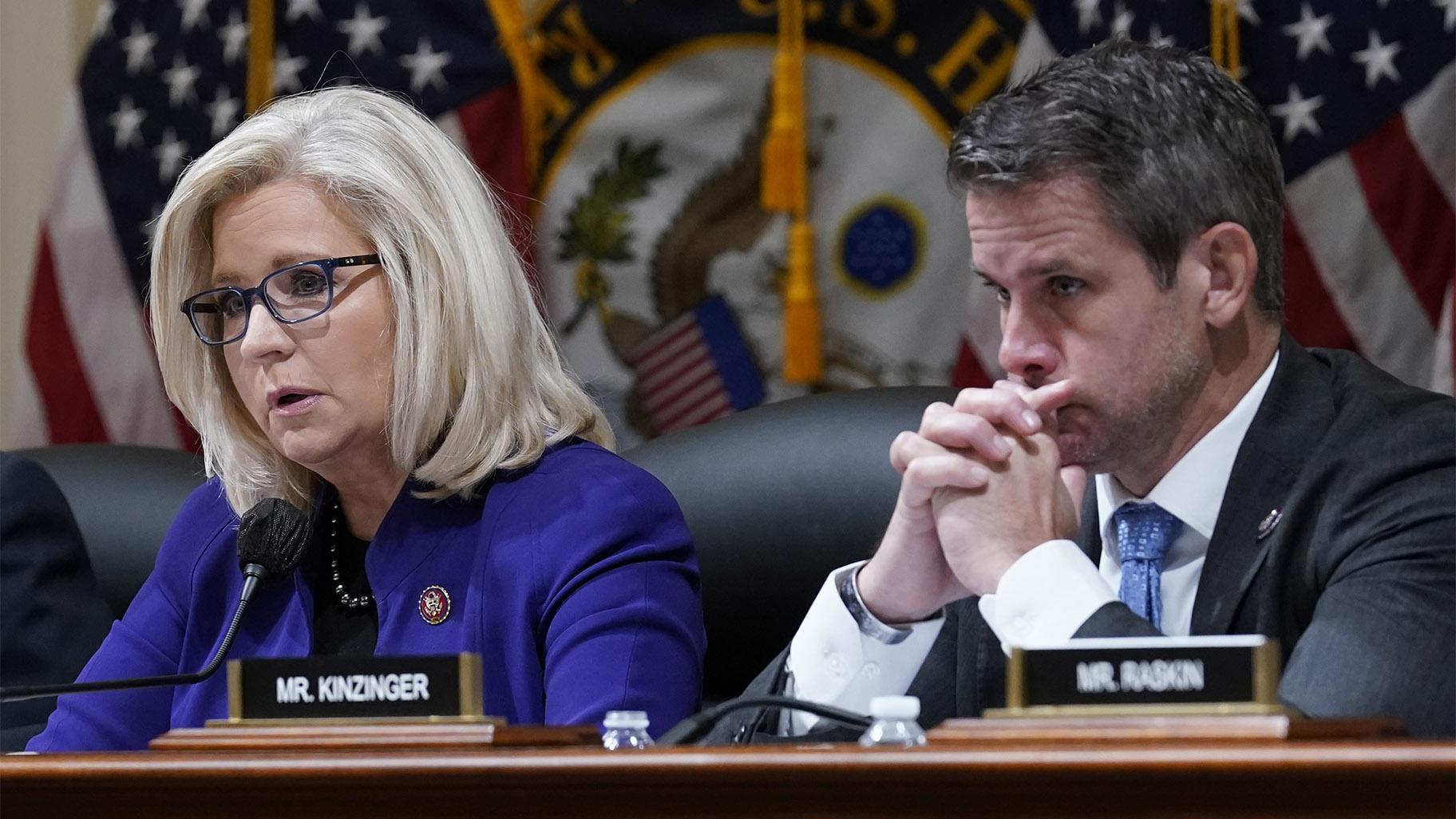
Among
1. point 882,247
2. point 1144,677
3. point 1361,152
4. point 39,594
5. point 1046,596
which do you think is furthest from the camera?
point 882,247

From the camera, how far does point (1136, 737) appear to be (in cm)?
96

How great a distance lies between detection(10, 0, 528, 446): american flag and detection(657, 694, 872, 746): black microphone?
261 centimetres

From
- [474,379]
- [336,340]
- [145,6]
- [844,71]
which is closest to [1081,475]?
[474,379]

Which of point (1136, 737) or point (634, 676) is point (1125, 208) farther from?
point (1136, 737)

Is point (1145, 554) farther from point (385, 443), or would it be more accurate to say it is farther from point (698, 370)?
point (698, 370)

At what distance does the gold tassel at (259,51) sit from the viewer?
3.70 meters

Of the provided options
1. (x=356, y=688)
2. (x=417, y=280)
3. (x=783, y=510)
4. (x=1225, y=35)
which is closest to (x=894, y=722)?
(x=356, y=688)

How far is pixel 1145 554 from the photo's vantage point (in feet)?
5.65

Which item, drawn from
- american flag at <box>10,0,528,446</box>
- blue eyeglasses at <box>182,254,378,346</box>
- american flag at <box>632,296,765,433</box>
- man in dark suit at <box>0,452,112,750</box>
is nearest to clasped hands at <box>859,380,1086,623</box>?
blue eyeglasses at <box>182,254,378,346</box>

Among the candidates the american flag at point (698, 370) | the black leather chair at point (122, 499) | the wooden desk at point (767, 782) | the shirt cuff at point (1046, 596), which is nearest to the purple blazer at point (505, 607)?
the shirt cuff at point (1046, 596)

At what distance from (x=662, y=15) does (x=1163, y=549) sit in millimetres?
2055

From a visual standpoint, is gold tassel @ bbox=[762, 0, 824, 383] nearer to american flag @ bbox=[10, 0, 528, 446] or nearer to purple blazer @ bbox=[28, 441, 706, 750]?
american flag @ bbox=[10, 0, 528, 446]

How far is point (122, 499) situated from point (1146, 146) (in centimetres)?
200

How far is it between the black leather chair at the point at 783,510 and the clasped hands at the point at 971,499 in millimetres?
708
